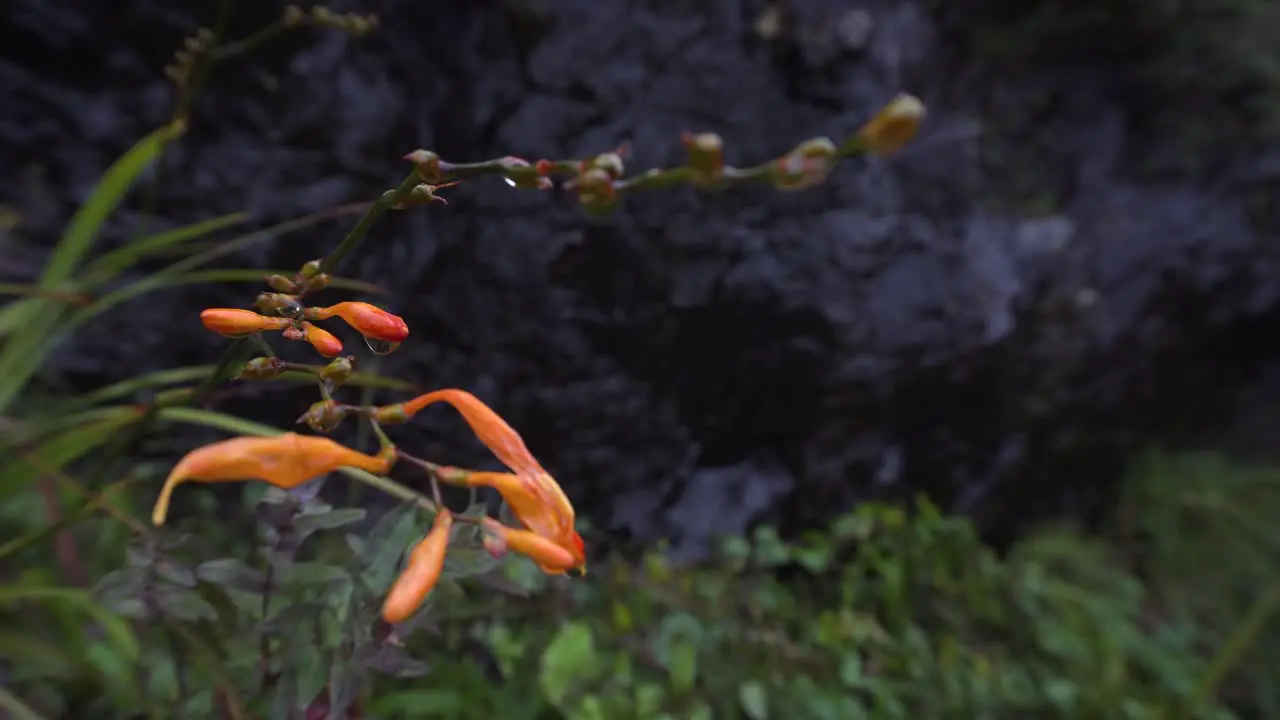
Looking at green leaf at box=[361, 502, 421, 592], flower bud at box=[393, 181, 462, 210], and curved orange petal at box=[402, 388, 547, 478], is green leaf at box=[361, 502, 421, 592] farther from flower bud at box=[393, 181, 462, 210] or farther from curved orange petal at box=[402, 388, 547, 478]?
flower bud at box=[393, 181, 462, 210]

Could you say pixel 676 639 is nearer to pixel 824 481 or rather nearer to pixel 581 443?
pixel 581 443

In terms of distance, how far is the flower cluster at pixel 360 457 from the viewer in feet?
1.55

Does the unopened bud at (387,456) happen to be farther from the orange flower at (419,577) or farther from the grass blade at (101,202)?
the grass blade at (101,202)

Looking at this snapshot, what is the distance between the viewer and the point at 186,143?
1.23 meters

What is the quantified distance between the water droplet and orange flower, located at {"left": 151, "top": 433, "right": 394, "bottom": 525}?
0.06 meters

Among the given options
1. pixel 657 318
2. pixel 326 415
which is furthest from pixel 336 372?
pixel 657 318

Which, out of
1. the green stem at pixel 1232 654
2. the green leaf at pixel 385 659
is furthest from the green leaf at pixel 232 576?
the green stem at pixel 1232 654

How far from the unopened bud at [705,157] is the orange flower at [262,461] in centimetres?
27

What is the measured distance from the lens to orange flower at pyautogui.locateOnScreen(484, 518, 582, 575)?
0.50 meters

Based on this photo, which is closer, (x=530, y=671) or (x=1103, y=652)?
(x=530, y=671)

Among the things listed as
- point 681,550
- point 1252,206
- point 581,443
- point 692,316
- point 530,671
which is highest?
point 1252,206

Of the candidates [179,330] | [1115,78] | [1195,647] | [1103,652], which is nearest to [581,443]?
[179,330]

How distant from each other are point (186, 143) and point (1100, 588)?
6.20 ft

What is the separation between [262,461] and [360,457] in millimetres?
58
